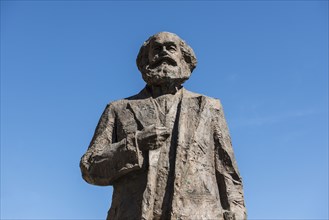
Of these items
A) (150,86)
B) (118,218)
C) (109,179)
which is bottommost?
(118,218)

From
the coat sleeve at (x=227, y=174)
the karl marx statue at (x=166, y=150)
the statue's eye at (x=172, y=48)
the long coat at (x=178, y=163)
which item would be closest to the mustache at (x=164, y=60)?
the karl marx statue at (x=166, y=150)

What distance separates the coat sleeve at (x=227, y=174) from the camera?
28.1ft

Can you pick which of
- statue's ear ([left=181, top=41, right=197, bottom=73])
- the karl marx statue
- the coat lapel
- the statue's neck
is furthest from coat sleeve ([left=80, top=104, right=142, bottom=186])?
statue's ear ([left=181, top=41, right=197, bottom=73])

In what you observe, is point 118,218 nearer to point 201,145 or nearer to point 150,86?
point 201,145

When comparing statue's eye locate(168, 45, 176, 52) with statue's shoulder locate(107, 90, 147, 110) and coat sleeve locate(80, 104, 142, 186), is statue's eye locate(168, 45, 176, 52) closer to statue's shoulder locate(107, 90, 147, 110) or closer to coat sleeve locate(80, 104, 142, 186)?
statue's shoulder locate(107, 90, 147, 110)

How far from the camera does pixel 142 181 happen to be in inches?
329

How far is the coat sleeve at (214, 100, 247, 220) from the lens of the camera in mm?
8562

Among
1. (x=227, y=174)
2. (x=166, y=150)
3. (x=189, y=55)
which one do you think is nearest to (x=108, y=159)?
(x=166, y=150)

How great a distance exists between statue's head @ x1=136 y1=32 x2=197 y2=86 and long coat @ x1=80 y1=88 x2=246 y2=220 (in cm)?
31

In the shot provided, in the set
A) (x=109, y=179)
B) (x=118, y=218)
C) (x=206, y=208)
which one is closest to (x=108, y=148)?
(x=109, y=179)

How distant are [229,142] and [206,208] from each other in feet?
4.23

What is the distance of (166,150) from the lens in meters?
8.58

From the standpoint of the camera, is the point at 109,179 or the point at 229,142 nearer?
the point at 109,179

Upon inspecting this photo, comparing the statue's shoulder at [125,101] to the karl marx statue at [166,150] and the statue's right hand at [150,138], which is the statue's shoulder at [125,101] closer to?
the karl marx statue at [166,150]
